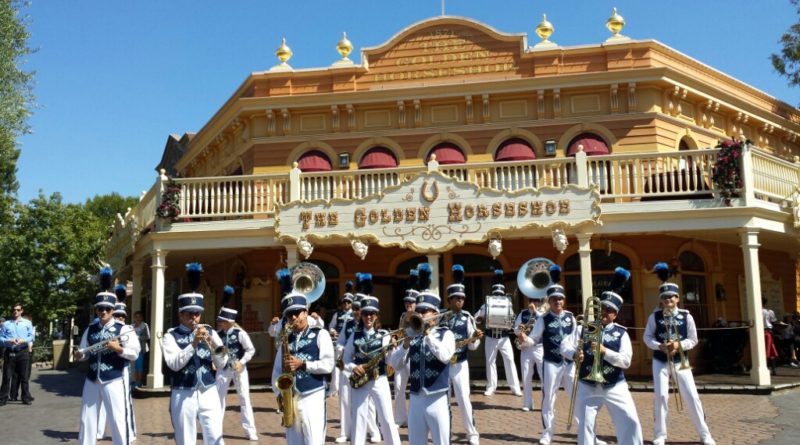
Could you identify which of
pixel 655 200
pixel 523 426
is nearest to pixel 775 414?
pixel 523 426

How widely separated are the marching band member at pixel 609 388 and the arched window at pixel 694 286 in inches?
447

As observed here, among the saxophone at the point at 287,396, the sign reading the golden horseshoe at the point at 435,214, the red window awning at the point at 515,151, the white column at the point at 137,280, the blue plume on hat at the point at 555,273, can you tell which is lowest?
the saxophone at the point at 287,396

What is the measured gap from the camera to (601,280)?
18750mm

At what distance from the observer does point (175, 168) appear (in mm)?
30797

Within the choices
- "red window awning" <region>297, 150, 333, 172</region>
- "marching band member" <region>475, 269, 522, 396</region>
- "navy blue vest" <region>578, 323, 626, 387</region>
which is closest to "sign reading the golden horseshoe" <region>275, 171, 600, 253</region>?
"marching band member" <region>475, 269, 522, 396</region>

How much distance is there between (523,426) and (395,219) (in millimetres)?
6144

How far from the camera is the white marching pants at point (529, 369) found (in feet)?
42.3

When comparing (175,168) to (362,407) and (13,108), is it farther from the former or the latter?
(362,407)

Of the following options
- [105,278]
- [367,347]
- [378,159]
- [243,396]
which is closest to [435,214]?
[378,159]

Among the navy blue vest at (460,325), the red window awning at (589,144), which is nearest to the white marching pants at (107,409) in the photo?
the navy blue vest at (460,325)

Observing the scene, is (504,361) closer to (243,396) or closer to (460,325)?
(460,325)

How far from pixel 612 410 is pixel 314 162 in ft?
45.8

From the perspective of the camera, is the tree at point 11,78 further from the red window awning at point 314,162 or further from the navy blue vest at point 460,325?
the navy blue vest at point 460,325

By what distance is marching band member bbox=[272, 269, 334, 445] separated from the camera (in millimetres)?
7191
